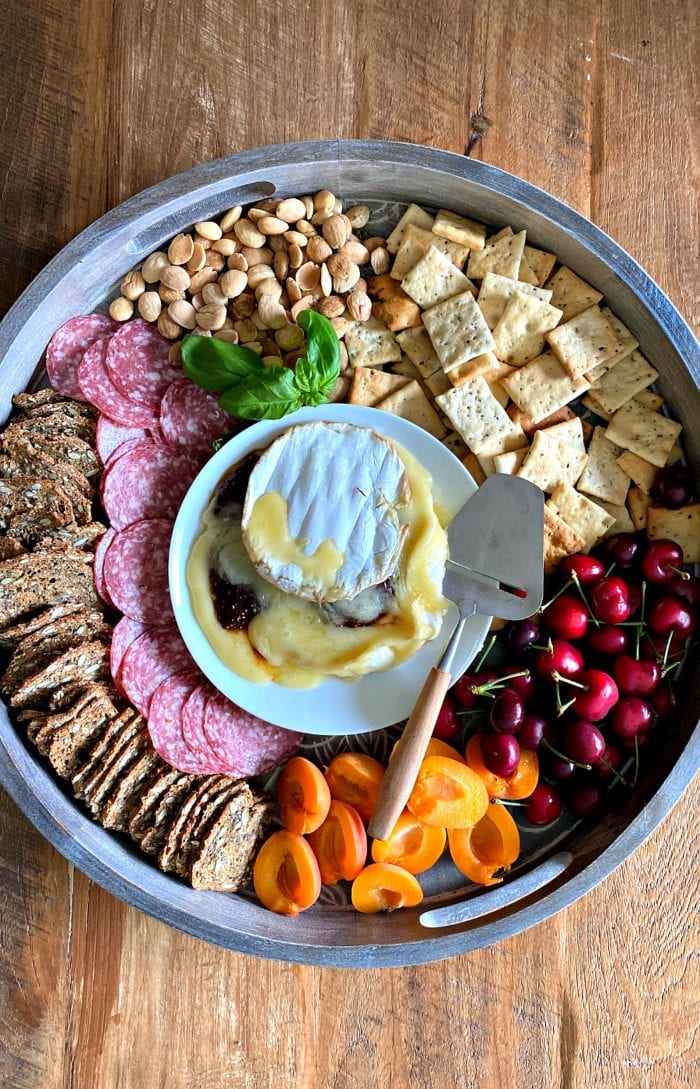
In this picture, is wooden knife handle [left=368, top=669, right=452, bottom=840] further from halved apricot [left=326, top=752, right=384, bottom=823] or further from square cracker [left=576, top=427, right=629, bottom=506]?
square cracker [left=576, top=427, right=629, bottom=506]

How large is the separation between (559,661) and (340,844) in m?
0.62

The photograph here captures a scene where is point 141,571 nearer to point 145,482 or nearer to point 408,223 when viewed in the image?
point 145,482

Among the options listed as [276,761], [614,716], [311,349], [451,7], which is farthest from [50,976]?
[451,7]

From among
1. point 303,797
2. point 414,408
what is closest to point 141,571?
point 303,797

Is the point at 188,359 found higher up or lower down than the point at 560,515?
higher up

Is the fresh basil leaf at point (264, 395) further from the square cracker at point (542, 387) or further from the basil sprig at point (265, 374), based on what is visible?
the square cracker at point (542, 387)

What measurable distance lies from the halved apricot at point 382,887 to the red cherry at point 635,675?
25.2 inches

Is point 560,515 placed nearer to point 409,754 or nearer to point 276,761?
point 409,754

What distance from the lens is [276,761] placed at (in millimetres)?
1917

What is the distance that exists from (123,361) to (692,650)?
4.82ft

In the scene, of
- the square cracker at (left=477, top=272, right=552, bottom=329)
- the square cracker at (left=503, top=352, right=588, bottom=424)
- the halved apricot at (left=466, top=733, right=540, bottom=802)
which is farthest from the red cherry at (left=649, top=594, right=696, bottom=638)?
the square cracker at (left=477, top=272, right=552, bottom=329)

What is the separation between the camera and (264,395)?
1758 mm

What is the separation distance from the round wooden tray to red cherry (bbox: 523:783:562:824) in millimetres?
79

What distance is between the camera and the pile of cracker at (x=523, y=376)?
1.89m
